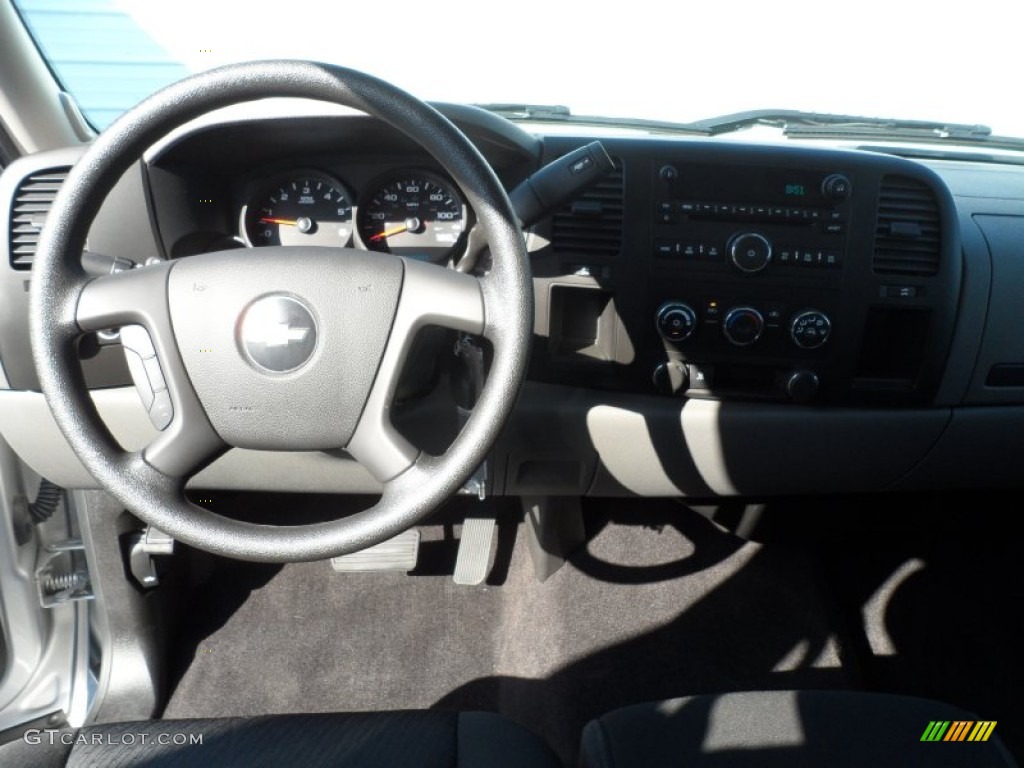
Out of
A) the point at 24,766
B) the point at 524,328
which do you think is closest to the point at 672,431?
the point at 524,328

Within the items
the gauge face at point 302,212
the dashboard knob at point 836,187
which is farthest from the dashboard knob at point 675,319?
the gauge face at point 302,212

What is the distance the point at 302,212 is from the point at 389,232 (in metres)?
0.18

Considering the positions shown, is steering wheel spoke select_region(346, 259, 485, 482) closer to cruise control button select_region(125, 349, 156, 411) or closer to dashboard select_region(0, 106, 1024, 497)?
dashboard select_region(0, 106, 1024, 497)

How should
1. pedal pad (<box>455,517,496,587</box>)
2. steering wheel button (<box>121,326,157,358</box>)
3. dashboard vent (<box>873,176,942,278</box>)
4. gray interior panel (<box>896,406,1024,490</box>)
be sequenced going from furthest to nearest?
pedal pad (<box>455,517,496,587</box>)
gray interior panel (<box>896,406,1024,490</box>)
dashboard vent (<box>873,176,942,278</box>)
steering wheel button (<box>121,326,157,358</box>)

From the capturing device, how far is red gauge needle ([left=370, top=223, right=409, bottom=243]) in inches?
60.2

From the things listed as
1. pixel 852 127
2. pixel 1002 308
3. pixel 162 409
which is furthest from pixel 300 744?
pixel 852 127

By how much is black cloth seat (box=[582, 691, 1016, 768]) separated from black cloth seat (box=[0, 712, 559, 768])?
0.12 m

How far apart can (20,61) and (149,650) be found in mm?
1369

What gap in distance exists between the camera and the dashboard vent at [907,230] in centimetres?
150

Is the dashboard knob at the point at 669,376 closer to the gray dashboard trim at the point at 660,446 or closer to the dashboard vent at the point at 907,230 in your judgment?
the gray dashboard trim at the point at 660,446

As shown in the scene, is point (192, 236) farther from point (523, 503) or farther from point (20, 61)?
point (523, 503)

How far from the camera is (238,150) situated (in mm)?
1476

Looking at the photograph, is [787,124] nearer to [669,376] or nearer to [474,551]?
[669,376]

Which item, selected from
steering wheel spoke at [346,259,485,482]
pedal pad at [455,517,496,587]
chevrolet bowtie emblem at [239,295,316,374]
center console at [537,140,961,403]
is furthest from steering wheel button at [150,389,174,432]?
pedal pad at [455,517,496,587]
